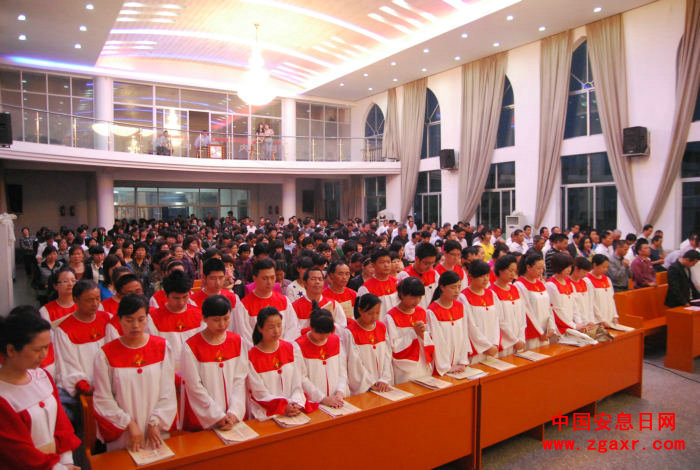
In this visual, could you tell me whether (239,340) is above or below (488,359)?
above

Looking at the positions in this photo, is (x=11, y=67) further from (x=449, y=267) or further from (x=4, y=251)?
(x=449, y=267)

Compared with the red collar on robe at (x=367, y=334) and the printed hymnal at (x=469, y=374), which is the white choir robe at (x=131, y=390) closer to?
the red collar on robe at (x=367, y=334)

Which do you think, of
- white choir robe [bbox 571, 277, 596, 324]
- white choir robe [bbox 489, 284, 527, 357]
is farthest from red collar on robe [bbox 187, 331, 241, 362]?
white choir robe [bbox 571, 277, 596, 324]

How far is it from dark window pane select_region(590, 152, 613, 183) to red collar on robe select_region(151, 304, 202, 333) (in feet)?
36.2

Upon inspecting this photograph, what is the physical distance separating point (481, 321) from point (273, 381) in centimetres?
199

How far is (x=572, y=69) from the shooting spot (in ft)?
40.1

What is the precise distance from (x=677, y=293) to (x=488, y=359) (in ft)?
13.2

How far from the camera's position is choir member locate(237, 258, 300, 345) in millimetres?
4125

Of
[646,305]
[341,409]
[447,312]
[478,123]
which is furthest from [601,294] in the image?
[478,123]

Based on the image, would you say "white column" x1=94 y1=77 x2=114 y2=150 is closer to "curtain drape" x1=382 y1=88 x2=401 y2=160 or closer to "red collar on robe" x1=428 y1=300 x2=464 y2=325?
"curtain drape" x1=382 y1=88 x2=401 y2=160

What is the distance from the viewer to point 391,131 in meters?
18.2

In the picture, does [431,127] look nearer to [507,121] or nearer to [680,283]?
[507,121]

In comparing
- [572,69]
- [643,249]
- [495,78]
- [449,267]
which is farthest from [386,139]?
[449,267]

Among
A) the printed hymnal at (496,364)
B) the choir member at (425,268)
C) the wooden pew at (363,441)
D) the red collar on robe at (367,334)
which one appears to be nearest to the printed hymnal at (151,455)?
the wooden pew at (363,441)
